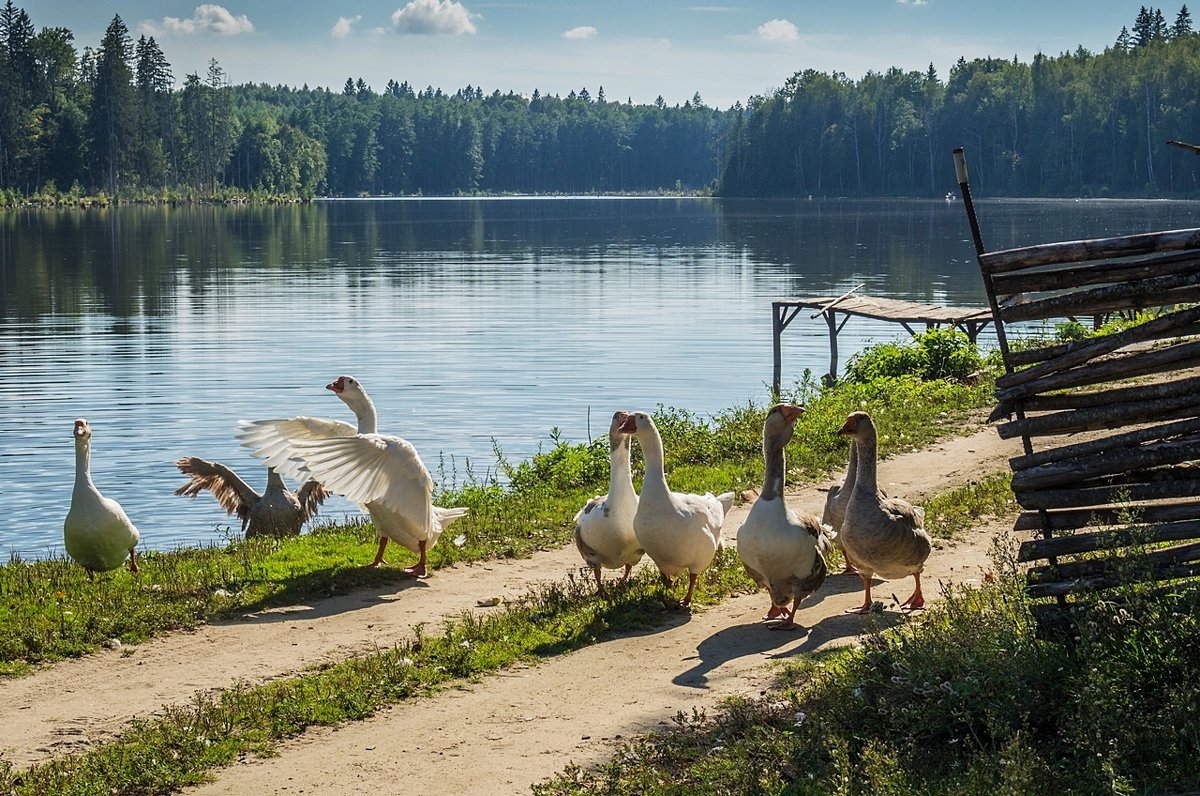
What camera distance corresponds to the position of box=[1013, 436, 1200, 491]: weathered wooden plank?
762 centimetres

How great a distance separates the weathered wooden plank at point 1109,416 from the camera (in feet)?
25.2

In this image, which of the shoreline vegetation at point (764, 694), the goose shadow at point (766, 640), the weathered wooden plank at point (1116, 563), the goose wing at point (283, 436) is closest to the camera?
the shoreline vegetation at point (764, 694)

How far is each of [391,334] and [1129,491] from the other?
34.8 metres

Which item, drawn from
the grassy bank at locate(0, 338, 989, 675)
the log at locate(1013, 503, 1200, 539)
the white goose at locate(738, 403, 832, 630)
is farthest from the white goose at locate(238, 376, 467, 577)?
the log at locate(1013, 503, 1200, 539)

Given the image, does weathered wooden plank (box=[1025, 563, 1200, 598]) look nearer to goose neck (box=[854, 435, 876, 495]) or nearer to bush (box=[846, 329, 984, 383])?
goose neck (box=[854, 435, 876, 495])

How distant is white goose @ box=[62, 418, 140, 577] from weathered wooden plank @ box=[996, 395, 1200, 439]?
8968 millimetres

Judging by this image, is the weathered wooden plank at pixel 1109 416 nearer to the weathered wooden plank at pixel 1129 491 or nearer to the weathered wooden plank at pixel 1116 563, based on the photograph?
the weathered wooden plank at pixel 1129 491

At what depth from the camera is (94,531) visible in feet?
43.2

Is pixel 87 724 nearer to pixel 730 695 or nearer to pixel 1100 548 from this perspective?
pixel 730 695

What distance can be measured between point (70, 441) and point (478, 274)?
128ft

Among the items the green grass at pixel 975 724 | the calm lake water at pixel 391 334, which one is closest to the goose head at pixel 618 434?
the green grass at pixel 975 724

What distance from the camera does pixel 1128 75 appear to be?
5856 inches

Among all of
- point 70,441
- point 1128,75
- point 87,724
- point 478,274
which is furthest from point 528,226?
point 87,724

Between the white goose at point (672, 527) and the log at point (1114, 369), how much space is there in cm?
375
